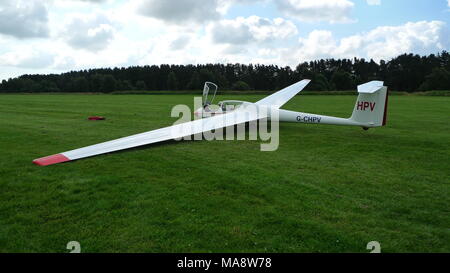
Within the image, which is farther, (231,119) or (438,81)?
(438,81)

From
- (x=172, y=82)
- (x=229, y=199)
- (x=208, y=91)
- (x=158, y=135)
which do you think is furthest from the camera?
(x=172, y=82)

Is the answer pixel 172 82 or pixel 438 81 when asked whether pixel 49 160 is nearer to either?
pixel 438 81

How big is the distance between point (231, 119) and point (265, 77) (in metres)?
93.5

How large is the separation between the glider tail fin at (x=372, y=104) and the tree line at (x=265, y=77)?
236 feet

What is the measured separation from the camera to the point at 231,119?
485 inches

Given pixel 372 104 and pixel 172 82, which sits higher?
pixel 172 82

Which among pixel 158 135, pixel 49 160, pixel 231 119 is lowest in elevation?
pixel 49 160

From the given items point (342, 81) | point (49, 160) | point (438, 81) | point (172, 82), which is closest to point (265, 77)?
point (342, 81)

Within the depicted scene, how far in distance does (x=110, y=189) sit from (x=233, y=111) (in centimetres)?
888

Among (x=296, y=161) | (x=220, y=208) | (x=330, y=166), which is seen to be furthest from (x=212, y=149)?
(x=220, y=208)

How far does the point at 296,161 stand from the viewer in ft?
25.8

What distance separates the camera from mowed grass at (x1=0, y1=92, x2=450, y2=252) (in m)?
4.07

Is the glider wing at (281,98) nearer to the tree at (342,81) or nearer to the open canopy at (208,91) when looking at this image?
the open canopy at (208,91)

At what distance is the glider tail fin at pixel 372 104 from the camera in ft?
32.3
